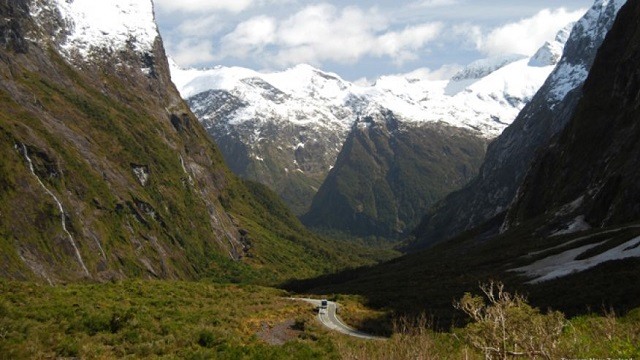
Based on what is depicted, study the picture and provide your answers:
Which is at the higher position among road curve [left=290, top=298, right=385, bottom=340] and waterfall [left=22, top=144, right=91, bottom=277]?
waterfall [left=22, top=144, right=91, bottom=277]

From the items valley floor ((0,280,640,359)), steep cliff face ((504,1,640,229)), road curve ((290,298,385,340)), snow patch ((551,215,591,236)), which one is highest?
steep cliff face ((504,1,640,229))

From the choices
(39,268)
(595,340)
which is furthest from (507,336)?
(39,268)

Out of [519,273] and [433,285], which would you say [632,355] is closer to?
[519,273]

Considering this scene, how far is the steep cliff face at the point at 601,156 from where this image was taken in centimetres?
10056

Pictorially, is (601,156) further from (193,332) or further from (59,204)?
(59,204)

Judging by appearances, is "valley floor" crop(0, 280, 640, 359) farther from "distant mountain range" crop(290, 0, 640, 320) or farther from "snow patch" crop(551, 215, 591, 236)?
"snow patch" crop(551, 215, 591, 236)

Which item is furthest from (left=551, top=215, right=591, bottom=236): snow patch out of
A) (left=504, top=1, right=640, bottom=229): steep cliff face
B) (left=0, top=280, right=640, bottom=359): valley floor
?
(left=0, top=280, right=640, bottom=359): valley floor

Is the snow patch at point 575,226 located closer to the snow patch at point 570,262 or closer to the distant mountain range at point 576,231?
the distant mountain range at point 576,231

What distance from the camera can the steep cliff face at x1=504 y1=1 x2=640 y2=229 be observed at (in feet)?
330

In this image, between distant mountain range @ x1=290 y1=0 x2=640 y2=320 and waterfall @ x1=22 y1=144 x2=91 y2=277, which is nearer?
distant mountain range @ x1=290 y1=0 x2=640 y2=320

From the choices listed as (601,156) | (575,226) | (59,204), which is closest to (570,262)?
(575,226)

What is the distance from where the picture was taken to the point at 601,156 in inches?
5049

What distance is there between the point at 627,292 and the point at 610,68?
133 meters

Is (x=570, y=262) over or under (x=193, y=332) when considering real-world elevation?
over
